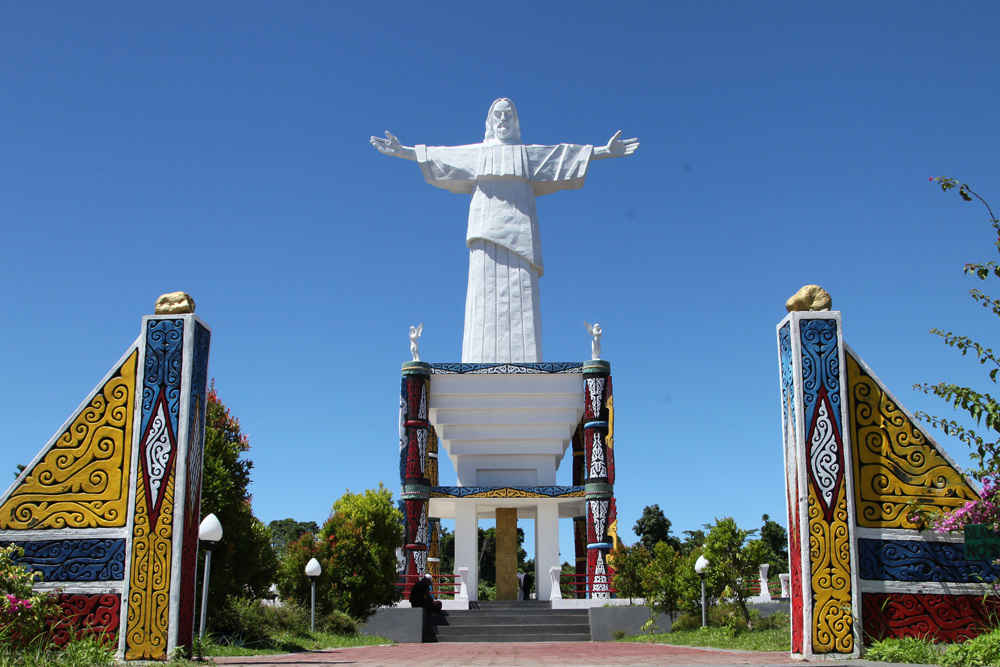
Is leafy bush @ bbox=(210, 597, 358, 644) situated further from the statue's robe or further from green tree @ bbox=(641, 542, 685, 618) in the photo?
the statue's robe

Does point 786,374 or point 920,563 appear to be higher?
point 786,374

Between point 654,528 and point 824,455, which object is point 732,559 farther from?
point 654,528

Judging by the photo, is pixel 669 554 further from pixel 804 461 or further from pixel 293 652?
pixel 804 461

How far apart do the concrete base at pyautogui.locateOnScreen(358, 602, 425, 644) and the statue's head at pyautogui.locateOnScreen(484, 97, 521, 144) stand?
521 inches

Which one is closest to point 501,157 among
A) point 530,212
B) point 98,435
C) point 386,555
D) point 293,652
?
point 530,212

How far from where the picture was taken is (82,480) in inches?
323

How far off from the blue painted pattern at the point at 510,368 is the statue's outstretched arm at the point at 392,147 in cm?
626

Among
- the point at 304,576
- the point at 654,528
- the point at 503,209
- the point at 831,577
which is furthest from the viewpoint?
the point at 654,528

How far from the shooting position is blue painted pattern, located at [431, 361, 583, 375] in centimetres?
2239

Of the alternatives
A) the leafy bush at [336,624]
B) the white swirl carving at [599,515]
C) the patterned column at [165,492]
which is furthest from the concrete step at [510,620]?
the patterned column at [165,492]

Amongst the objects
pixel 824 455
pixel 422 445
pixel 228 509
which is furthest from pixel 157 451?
pixel 422 445

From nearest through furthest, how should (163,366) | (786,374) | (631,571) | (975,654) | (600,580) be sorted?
1. (975,654)
2. (163,366)
3. (786,374)
4. (631,571)
5. (600,580)

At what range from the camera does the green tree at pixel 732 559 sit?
1419cm

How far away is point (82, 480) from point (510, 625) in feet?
38.1
